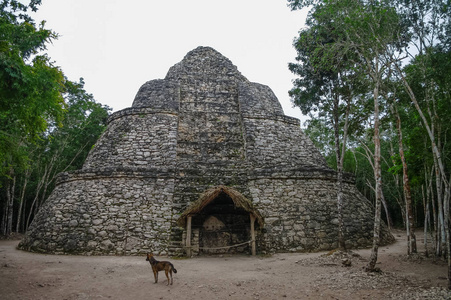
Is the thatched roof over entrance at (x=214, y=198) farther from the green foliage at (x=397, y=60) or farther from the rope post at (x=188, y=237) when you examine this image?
the green foliage at (x=397, y=60)

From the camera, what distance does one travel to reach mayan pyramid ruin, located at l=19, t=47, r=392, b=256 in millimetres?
7582

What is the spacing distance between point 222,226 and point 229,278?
8.52 ft

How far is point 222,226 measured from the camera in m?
7.77

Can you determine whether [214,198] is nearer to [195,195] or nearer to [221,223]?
[221,223]

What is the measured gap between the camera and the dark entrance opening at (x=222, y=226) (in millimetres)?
7617

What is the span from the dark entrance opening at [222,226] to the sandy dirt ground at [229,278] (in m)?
0.72

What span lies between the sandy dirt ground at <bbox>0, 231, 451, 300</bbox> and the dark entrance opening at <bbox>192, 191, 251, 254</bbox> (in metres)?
0.72

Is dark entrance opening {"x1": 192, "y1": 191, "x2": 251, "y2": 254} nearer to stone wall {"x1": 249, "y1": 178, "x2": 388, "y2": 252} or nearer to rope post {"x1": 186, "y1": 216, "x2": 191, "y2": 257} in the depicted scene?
rope post {"x1": 186, "y1": 216, "x2": 191, "y2": 257}

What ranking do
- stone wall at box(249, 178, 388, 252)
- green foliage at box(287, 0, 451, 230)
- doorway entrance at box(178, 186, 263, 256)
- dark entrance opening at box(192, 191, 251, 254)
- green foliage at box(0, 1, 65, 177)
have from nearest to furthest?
green foliage at box(0, 1, 65, 177)
green foliage at box(287, 0, 451, 230)
doorway entrance at box(178, 186, 263, 256)
dark entrance opening at box(192, 191, 251, 254)
stone wall at box(249, 178, 388, 252)

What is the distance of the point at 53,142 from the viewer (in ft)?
51.1

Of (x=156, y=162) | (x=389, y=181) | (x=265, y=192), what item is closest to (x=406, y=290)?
(x=265, y=192)

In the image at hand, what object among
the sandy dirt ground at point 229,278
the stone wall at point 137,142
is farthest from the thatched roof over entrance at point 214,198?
the stone wall at point 137,142

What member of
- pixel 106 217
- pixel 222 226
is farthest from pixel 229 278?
pixel 106 217

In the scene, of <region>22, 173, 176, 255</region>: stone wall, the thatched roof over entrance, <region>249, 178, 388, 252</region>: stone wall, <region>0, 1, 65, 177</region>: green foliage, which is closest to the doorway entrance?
the thatched roof over entrance
